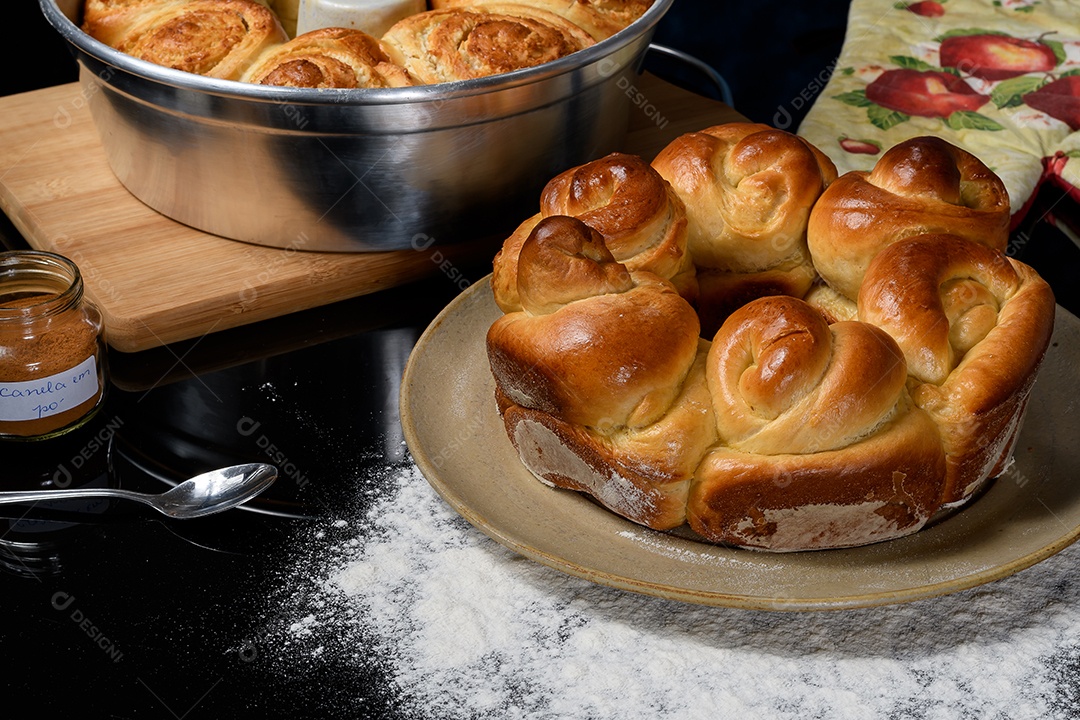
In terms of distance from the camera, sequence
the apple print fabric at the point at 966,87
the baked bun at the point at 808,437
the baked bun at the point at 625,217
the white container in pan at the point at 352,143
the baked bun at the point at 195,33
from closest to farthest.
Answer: the baked bun at the point at 808,437, the baked bun at the point at 625,217, the white container in pan at the point at 352,143, the baked bun at the point at 195,33, the apple print fabric at the point at 966,87

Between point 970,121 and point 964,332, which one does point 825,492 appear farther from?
point 970,121

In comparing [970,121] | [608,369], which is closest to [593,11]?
[608,369]

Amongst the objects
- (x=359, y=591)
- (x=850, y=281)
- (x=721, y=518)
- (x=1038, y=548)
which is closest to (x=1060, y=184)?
(x=850, y=281)

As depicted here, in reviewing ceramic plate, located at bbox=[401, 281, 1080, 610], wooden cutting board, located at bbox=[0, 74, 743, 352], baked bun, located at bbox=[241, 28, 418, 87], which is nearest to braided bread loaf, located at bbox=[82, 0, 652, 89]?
baked bun, located at bbox=[241, 28, 418, 87]

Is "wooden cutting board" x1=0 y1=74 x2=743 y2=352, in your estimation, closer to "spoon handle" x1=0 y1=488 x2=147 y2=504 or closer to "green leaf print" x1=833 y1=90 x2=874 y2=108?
"spoon handle" x1=0 y1=488 x2=147 y2=504

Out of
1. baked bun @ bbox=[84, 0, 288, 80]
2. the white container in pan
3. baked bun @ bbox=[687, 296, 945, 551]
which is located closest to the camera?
baked bun @ bbox=[687, 296, 945, 551]

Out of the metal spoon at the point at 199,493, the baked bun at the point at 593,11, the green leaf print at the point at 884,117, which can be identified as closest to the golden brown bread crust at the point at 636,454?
the metal spoon at the point at 199,493

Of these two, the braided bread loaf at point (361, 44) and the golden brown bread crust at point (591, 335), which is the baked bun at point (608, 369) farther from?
the braided bread loaf at point (361, 44)

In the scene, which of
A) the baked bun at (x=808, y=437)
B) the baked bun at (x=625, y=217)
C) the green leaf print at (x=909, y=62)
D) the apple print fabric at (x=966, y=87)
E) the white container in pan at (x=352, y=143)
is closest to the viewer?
the baked bun at (x=808, y=437)
